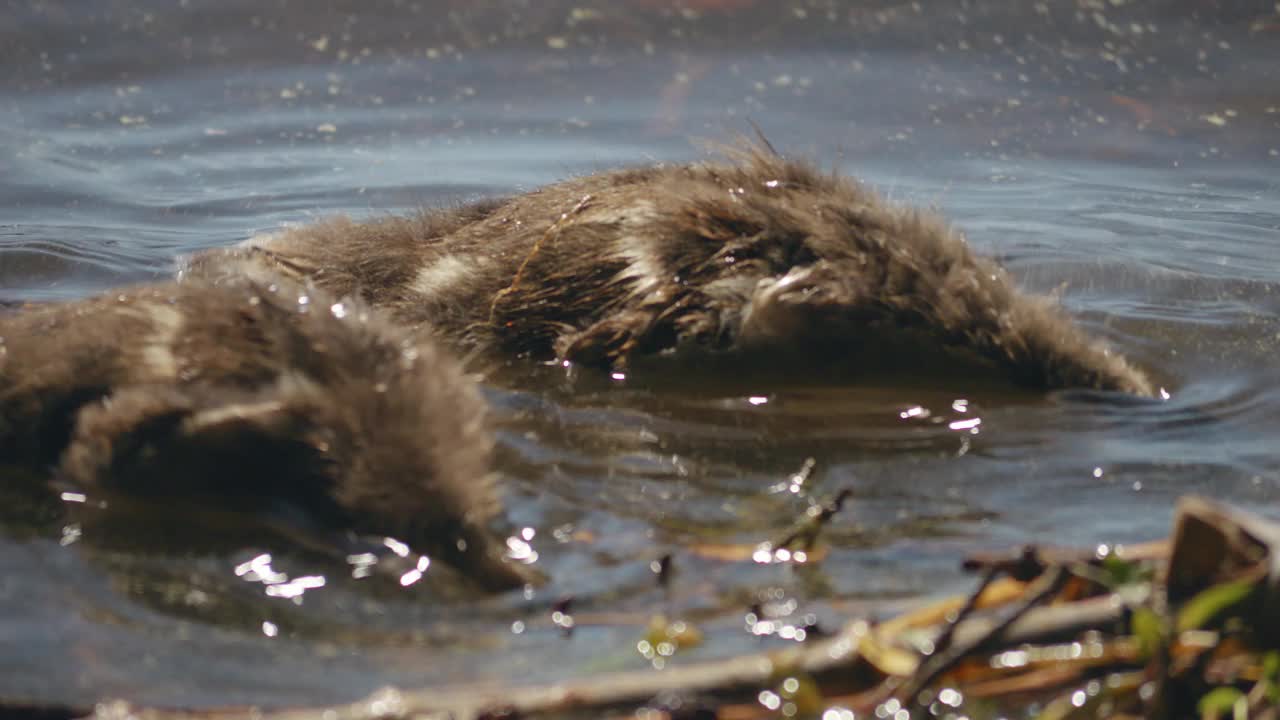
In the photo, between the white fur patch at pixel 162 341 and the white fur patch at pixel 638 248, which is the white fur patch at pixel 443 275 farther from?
the white fur patch at pixel 162 341

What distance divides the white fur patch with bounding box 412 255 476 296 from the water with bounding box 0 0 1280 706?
523 millimetres

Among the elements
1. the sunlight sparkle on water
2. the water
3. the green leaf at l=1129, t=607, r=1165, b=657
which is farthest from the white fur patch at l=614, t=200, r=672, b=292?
the green leaf at l=1129, t=607, r=1165, b=657

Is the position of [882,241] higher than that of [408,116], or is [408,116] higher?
[882,241]

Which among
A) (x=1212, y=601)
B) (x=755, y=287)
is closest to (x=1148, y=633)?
(x=1212, y=601)

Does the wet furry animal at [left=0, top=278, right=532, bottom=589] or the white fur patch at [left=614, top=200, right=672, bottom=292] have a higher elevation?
the wet furry animal at [left=0, top=278, right=532, bottom=589]

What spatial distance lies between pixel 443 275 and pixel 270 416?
206 cm

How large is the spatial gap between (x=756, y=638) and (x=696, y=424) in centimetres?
158

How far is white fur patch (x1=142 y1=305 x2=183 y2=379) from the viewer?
3.84 meters

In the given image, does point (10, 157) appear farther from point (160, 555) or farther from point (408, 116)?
point (160, 555)

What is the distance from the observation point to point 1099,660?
2.77 metres

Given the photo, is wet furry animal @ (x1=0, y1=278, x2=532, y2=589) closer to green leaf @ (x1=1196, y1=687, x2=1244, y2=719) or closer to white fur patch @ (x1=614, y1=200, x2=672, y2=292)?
white fur patch @ (x1=614, y1=200, x2=672, y2=292)

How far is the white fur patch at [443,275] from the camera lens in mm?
5547

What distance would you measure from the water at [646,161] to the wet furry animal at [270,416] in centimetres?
12

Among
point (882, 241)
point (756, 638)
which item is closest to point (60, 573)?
point (756, 638)
